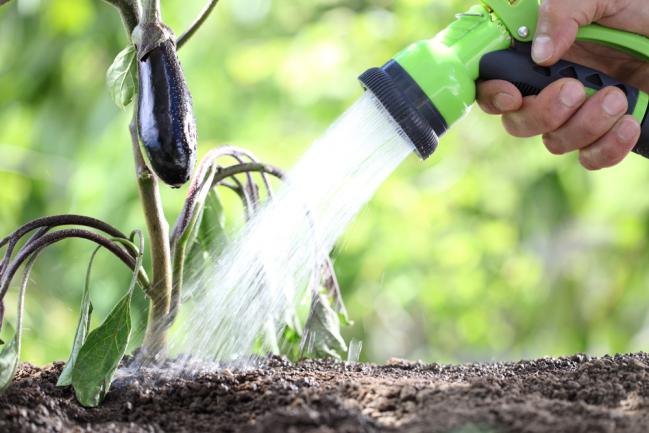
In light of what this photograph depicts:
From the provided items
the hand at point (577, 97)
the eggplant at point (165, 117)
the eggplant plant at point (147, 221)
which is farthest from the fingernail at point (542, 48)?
the eggplant at point (165, 117)

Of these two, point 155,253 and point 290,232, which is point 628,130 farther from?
point 155,253

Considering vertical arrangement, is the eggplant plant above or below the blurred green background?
below

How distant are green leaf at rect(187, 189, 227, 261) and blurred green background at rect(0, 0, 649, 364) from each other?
1999mm

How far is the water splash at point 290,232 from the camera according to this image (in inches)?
56.2

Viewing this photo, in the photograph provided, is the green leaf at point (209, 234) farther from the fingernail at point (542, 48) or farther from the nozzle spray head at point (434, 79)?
the fingernail at point (542, 48)

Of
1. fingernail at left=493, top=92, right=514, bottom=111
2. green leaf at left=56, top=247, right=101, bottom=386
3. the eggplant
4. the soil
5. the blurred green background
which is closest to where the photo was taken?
the soil

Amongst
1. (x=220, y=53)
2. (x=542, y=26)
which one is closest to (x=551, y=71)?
(x=542, y=26)

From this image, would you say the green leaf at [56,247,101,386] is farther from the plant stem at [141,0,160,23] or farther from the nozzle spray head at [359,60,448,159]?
the nozzle spray head at [359,60,448,159]

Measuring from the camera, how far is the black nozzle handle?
57.2 inches

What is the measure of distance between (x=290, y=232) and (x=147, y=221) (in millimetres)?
234

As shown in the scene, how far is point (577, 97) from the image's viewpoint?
154cm

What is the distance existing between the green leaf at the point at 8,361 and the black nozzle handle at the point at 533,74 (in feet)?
2.56

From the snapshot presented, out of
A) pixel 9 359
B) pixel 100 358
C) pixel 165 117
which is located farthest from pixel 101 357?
pixel 165 117

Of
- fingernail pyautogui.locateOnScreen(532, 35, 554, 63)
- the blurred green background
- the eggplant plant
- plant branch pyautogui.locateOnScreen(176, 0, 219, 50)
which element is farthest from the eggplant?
the blurred green background
